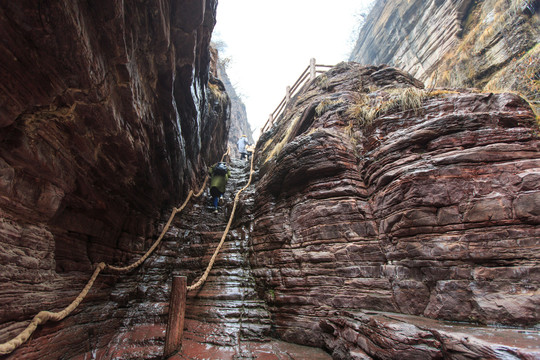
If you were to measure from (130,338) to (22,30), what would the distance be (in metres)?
5.62

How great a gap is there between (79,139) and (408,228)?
6.08 m

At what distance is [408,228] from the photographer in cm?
417

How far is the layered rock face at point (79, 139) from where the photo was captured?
9.16 ft

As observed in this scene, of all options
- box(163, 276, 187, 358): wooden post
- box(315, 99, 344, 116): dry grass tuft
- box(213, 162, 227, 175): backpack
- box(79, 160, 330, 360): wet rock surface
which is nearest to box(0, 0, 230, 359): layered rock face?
box(79, 160, 330, 360): wet rock surface

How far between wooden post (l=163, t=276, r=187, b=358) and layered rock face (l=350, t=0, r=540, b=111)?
7983 mm

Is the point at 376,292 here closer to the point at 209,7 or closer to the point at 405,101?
the point at 405,101

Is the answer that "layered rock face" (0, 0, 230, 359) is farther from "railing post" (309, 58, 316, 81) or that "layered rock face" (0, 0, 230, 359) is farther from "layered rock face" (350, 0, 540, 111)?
"railing post" (309, 58, 316, 81)

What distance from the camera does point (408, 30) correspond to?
54.5 feet

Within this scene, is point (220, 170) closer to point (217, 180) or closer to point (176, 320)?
point (217, 180)

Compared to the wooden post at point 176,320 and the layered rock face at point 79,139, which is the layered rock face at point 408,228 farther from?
the layered rock face at point 79,139

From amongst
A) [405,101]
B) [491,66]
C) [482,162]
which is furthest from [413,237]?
[491,66]

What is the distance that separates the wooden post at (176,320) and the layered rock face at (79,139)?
1.69 meters

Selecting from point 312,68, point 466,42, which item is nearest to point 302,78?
point 312,68

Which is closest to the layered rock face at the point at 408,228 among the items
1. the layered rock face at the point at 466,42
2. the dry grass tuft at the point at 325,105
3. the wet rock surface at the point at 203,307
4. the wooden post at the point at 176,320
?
the wet rock surface at the point at 203,307
